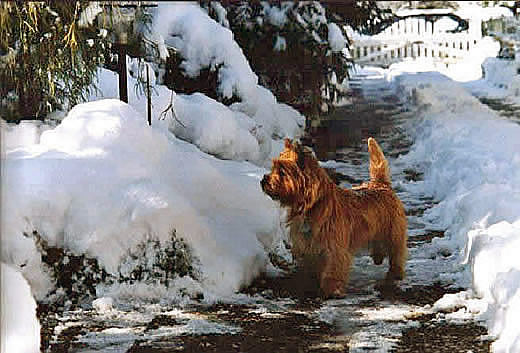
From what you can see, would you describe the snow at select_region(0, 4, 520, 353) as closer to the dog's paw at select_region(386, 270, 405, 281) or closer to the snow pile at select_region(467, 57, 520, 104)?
the dog's paw at select_region(386, 270, 405, 281)

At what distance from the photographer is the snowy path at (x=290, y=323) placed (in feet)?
15.2

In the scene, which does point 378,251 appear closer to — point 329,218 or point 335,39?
point 329,218

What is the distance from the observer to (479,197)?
23.5 ft

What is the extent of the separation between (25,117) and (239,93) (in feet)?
10.7

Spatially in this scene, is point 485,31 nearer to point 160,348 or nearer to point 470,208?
point 470,208

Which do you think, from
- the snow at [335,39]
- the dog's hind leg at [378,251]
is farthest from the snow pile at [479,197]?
the snow at [335,39]

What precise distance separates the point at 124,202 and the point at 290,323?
4.47 feet

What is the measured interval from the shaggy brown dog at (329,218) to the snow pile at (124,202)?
537 mm

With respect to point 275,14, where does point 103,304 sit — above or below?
below

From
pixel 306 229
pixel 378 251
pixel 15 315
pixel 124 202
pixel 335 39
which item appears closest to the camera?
pixel 15 315

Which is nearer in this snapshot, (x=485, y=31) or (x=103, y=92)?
(x=103, y=92)

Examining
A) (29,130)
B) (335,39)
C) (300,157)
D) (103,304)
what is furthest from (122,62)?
(335,39)

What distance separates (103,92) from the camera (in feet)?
27.1

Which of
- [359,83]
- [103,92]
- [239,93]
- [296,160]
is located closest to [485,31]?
[359,83]
